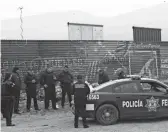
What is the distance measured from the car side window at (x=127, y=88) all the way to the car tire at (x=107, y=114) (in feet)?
1.78

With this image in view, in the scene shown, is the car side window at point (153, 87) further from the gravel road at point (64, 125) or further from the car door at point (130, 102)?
the gravel road at point (64, 125)

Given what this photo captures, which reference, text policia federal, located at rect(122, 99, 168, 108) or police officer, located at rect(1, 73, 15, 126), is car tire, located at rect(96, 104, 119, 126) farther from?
police officer, located at rect(1, 73, 15, 126)

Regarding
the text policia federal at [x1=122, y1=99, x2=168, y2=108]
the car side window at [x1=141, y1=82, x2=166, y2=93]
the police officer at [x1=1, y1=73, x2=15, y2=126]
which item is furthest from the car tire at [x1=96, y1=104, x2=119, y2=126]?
Result: the police officer at [x1=1, y1=73, x2=15, y2=126]

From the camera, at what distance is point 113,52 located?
17.1m

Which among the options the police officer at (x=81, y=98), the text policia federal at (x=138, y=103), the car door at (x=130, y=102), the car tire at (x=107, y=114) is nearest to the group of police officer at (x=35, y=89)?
the police officer at (x=81, y=98)

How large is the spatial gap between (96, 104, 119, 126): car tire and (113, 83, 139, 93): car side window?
542 millimetres

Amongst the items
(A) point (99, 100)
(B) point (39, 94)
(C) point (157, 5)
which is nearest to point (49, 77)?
(B) point (39, 94)

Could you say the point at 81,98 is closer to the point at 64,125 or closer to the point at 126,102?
the point at 64,125

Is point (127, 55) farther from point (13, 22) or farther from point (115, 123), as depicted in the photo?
point (115, 123)

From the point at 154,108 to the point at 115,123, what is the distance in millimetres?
1244

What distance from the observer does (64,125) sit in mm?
9836

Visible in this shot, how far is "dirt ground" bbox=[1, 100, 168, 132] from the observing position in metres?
8.93

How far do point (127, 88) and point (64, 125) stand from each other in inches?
86.9

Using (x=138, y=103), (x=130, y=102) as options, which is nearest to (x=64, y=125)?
(x=130, y=102)
